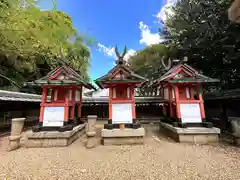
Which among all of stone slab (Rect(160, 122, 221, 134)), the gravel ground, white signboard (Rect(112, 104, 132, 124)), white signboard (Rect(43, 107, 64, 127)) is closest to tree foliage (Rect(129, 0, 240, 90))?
stone slab (Rect(160, 122, 221, 134))

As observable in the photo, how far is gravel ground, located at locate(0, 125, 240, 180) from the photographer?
127 inches

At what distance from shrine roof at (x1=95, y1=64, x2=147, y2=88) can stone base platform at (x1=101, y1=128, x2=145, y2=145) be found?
87.8 inches

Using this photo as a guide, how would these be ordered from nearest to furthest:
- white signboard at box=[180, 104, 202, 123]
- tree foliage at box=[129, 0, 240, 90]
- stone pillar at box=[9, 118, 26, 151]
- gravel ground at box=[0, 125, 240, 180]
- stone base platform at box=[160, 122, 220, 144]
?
gravel ground at box=[0, 125, 240, 180] < stone pillar at box=[9, 118, 26, 151] < stone base platform at box=[160, 122, 220, 144] < white signboard at box=[180, 104, 202, 123] < tree foliage at box=[129, 0, 240, 90]

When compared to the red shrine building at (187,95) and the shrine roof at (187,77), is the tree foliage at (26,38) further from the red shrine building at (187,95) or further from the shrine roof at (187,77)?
the red shrine building at (187,95)

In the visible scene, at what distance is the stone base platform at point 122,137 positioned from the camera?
5.56 meters

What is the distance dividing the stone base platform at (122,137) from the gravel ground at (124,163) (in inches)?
12.7

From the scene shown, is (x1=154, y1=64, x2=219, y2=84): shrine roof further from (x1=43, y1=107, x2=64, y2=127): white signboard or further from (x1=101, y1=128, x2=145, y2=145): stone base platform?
(x1=43, y1=107, x2=64, y2=127): white signboard

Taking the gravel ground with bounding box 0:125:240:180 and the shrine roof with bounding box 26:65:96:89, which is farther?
the shrine roof with bounding box 26:65:96:89

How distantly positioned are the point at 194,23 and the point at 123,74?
7.95 metres

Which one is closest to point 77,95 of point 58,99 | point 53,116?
point 58,99

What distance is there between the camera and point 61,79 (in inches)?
250

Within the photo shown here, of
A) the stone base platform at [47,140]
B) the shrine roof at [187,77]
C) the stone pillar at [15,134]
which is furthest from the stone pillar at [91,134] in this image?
the shrine roof at [187,77]

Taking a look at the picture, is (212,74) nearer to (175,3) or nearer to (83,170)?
(175,3)

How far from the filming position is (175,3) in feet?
38.9
